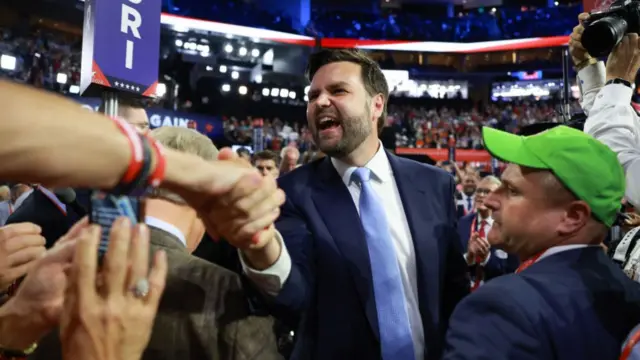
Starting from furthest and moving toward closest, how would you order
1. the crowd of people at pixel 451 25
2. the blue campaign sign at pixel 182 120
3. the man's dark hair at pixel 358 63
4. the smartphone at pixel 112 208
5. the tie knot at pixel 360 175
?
the crowd of people at pixel 451 25, the blue campaign sign at pixel 182 120, the man's dark hair at pixel 358 63, the tie knot at pixel 360 175, the smartphone at pixel 112 208

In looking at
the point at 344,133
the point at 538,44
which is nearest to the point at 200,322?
the point at 344,133

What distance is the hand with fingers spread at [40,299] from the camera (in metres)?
1.12

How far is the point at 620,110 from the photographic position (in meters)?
1.77

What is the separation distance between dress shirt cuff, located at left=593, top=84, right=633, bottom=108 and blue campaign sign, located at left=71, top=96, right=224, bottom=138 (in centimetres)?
1467

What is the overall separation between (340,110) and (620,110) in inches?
37.4

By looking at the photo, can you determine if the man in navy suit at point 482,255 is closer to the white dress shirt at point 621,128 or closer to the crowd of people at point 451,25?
the white dress shirt at point 621,128

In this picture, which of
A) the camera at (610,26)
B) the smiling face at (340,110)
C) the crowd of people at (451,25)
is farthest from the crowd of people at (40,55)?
the camera at (610,26)

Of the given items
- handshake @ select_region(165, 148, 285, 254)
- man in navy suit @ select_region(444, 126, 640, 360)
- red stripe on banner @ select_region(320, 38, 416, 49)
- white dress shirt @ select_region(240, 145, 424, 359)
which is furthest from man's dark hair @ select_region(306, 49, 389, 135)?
red stripe on banner @ select_region(320, 38, 416, 49)

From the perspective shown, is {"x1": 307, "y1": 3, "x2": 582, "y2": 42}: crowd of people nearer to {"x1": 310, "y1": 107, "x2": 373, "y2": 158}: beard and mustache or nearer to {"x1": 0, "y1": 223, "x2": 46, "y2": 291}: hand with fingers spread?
{"x1": 310, "y1": 107, "x2": 373, "y2": 158}: beard and mustache

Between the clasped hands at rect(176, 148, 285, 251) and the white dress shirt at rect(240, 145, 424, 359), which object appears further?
the white dress shirt at rect(240, 145, 424, 359)

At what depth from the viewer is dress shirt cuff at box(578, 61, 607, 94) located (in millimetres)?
2045

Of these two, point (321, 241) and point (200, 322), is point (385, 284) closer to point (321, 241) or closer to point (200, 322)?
point (321, 241)

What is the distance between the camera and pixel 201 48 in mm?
25234

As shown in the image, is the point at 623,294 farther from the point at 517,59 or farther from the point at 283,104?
the point at 517,59
